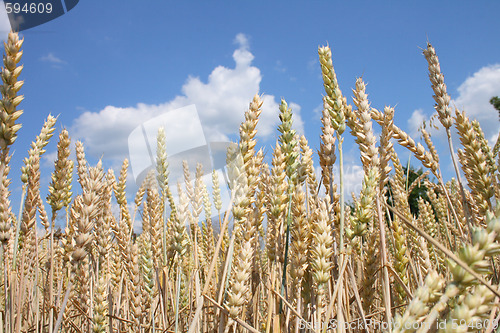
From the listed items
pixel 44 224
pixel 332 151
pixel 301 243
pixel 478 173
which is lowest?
pixel 301 243

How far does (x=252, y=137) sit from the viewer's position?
1200 mm

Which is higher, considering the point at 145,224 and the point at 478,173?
the point at 145,224

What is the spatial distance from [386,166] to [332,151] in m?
0.21

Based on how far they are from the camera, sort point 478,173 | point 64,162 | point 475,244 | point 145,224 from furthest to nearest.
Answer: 1. point 145,224
2. point 64,162
3. point 478,173
4. point 475,244

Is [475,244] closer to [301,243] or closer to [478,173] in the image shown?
[301,243]

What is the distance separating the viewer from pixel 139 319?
66.9 inches

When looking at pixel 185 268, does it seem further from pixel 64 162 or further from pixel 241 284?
pixel 241 284

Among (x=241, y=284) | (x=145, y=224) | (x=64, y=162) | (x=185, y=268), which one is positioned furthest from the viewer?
(x=185, y=268)

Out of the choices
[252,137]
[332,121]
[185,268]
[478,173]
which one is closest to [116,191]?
[185,268]

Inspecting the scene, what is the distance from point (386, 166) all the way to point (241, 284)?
65 centimetres

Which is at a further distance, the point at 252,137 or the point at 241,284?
the point at 252,137

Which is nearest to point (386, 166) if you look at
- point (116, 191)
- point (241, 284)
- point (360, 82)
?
point (360, 82)

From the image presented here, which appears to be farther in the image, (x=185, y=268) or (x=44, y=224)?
(x=185, y=268)

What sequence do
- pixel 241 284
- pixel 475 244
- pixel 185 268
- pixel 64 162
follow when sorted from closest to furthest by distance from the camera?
1. pixel 475 244
2. pixel 241 284
3. pixel 64 162
4. pixel 185 268
